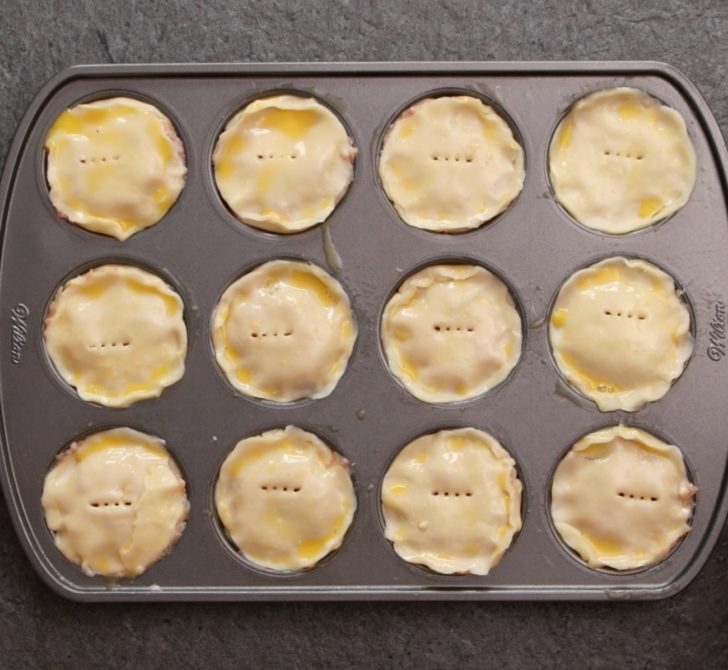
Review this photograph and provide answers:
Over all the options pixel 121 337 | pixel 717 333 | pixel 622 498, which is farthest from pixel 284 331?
pixel 717 333

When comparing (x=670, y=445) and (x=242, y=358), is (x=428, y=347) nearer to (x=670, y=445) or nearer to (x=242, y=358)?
(x=242, y=358)

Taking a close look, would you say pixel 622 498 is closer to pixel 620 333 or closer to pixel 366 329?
pixel 620 333

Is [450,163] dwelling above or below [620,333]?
above

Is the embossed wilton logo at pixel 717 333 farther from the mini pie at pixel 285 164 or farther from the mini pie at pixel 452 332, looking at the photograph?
the mini pie at pixel 285 164

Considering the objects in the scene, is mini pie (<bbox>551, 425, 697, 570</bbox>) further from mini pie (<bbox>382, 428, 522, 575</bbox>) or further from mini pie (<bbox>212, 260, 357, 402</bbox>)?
mini pie (<bbox>212, 260, 357, 402</bbox>)

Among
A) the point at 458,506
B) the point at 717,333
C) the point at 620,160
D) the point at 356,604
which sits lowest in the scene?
the point at 356,604

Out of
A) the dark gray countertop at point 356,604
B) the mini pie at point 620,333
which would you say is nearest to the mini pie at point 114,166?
the dark gray countertop at point 356,604
